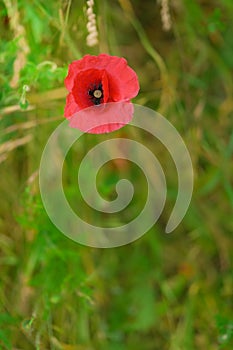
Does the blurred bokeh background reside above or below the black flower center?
below

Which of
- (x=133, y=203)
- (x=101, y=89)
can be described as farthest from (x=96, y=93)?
(x=133, y=203)

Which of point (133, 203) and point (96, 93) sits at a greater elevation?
point (96, 93)

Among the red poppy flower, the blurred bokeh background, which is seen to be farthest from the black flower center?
the blurred bokeh background

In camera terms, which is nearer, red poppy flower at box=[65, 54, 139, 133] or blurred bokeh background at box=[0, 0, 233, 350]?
red poppy flower at box=[65, 54, 139, 133]

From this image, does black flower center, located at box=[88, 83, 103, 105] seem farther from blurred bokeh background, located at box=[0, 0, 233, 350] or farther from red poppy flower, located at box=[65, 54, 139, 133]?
blurred bokeh background, located at box=[0, 0, 233, 350]

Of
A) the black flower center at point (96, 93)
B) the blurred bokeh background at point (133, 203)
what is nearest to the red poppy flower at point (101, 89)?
the black flower center at point (96, 93)

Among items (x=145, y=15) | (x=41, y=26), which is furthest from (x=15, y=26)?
(x=145, y=15)

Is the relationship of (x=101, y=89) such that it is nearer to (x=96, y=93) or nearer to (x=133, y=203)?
(x=96, y=93)

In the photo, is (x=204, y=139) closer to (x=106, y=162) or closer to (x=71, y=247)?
(x=106, y=162)
